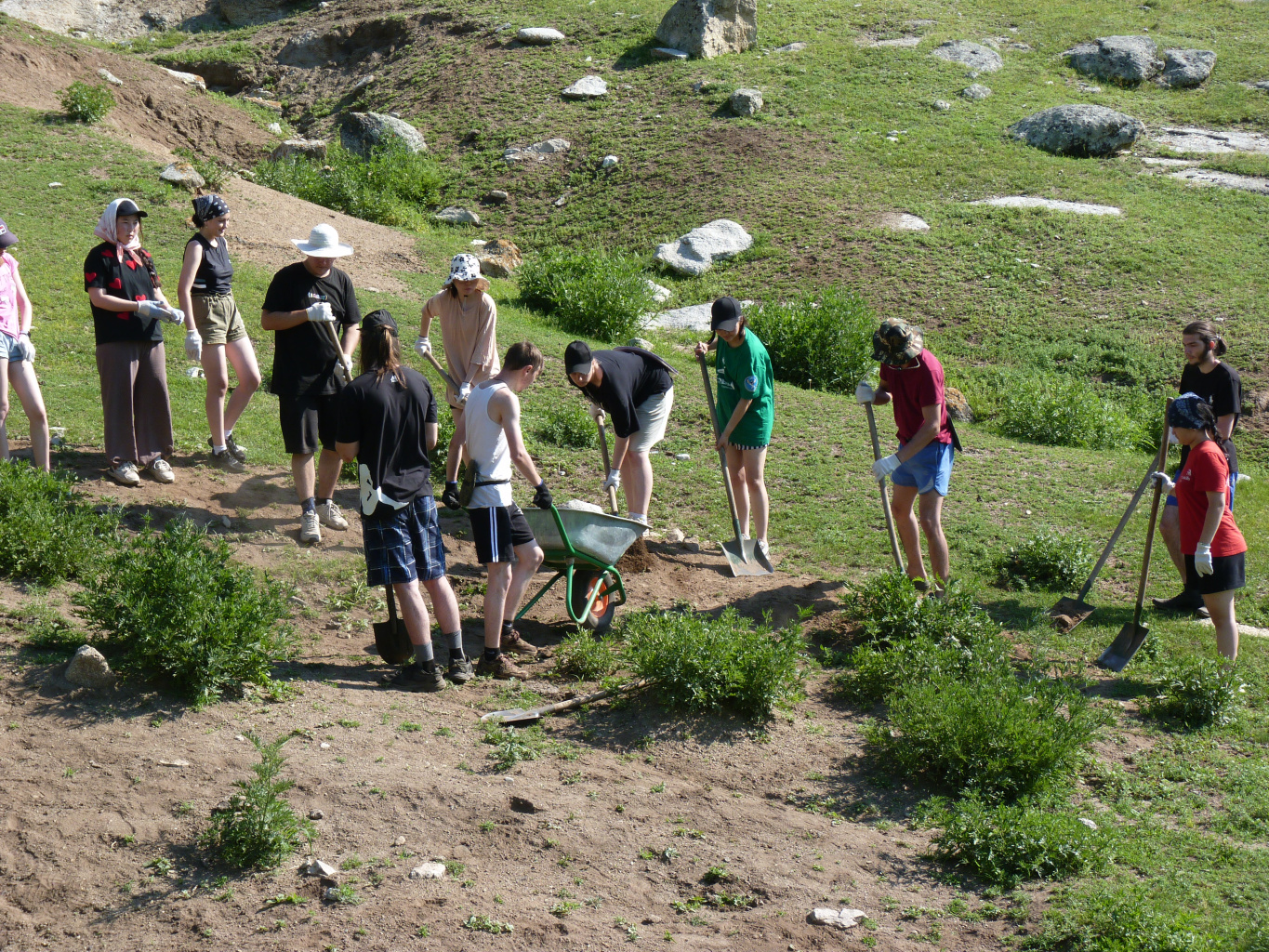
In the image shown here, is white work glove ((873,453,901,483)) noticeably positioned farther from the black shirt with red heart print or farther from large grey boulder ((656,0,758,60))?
large grey boulder ((656,0,758,60))

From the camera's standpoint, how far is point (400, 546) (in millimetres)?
5223

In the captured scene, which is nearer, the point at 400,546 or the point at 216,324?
the point at 400,546

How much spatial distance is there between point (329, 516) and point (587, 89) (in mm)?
14707

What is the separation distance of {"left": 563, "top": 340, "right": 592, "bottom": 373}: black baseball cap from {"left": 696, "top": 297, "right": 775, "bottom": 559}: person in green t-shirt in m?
1.01

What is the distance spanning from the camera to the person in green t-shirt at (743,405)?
6847 mm

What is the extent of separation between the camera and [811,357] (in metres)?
11.7

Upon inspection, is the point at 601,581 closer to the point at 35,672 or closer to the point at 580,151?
the point at 35,672

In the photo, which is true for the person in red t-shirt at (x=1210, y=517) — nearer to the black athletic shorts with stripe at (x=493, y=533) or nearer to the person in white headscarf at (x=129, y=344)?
the black athletic shorts with stripe at (x=493, y=533)

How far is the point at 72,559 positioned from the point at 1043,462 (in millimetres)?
7589

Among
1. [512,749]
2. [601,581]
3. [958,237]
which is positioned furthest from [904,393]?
[958,237]

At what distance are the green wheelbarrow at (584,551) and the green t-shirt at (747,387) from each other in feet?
4.34

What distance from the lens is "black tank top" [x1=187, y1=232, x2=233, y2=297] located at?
7105 millimetres

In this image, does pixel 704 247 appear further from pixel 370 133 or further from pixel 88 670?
pixel 88 670

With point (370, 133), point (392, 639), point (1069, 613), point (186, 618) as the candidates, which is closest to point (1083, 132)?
point (370, 133)
